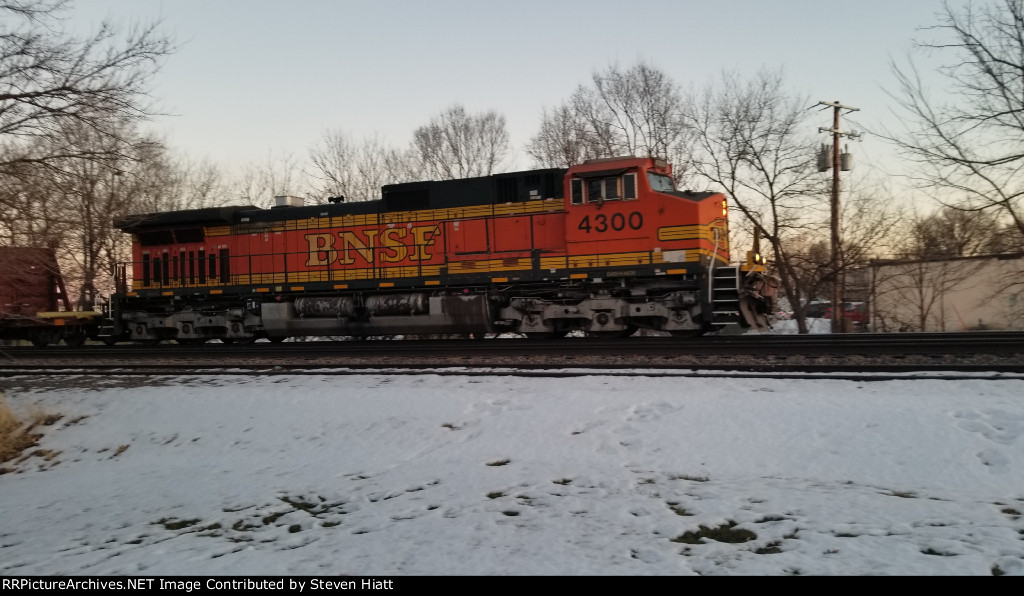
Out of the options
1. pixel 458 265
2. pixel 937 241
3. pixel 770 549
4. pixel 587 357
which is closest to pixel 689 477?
pixel 770 549

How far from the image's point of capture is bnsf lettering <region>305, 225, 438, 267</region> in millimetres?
13609

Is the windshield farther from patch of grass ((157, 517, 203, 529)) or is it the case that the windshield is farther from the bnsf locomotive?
patch of grass ((157, 517, 203, 529))

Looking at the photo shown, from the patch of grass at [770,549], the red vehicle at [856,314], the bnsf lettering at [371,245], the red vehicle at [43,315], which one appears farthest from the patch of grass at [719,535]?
the red vehicle at [856,314]

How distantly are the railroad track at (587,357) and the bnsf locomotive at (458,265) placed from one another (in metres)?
0.74

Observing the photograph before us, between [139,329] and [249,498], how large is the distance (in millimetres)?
12823

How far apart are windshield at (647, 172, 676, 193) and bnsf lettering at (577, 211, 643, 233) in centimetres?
66

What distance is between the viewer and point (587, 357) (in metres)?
10.0

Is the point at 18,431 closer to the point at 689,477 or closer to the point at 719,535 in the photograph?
the point at 689,477

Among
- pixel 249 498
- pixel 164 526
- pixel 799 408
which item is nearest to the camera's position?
pixel 164 526

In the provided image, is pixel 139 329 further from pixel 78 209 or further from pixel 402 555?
pixel 402 555

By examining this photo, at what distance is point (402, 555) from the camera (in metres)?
3.73

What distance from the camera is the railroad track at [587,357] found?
8.43m

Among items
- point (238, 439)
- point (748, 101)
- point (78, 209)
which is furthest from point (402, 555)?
point (748, 101)

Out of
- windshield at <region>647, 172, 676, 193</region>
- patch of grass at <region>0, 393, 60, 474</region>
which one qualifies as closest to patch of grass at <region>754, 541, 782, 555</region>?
patch of grass at <region>0, 393, 60, 474</region>
